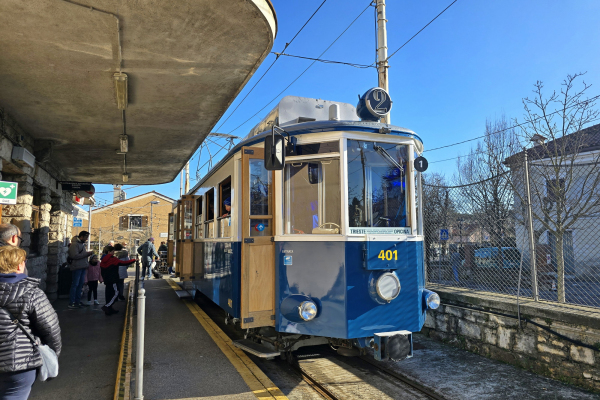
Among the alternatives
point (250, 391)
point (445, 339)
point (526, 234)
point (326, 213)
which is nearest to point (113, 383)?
point (250, 391)

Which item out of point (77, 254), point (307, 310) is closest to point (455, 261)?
point (307, 310)

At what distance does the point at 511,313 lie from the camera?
5.38 m

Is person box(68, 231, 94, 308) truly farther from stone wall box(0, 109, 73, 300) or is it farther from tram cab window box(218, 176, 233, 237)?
tram cab window box(218, 176, 233, 237)

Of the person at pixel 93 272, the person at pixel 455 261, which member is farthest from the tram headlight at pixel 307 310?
the person at pixel 93 272

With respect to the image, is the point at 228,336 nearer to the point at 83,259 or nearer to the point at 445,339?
the point at 445,339

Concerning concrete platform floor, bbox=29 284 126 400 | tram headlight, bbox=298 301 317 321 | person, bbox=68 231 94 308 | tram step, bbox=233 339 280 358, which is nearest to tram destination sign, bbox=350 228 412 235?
tram headlight, bbox=298 301 317 321

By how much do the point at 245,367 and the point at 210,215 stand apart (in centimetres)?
303

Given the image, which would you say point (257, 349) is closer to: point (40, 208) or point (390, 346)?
point (390, 346)

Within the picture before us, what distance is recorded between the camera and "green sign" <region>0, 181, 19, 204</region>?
5551 millimetres

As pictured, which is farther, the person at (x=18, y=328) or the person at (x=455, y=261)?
the person at (x=455, y=261)

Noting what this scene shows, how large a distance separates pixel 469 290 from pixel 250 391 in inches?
149

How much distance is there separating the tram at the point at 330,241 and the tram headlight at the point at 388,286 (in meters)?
0.01

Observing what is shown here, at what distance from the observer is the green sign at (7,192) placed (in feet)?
18.2

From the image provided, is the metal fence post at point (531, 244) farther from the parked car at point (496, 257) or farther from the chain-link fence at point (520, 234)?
the parked car at point (496, 257)
